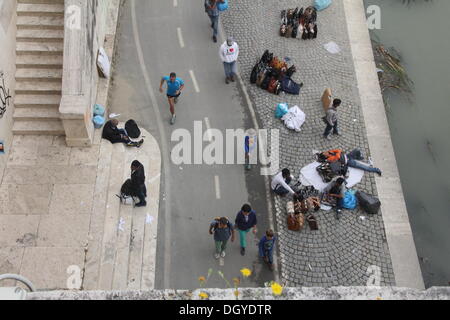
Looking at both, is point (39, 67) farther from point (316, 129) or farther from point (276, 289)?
point (276, 289)

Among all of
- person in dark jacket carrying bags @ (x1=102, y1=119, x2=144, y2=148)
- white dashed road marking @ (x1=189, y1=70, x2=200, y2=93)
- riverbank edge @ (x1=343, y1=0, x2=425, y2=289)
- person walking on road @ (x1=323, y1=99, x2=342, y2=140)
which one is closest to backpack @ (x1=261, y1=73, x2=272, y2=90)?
white dashed road marking @ (x1=189, y1=70, x2=200, y2=93)

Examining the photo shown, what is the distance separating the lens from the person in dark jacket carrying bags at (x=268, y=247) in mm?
11516

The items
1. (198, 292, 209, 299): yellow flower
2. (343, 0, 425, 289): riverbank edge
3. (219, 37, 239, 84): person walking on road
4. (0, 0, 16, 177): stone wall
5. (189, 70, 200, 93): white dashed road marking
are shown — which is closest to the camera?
(198, 292, 209, 299): yellow flower

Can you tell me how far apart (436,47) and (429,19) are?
149cm

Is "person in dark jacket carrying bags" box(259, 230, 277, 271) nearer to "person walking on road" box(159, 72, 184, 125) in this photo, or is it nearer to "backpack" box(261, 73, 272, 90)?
"person walking on road" box(159, 72, 184, 125)

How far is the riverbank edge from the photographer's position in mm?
12844

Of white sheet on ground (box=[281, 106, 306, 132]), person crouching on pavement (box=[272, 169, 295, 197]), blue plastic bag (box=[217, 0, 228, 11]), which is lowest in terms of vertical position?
person crouching on pavement (box=[272, 169, 295, 197])

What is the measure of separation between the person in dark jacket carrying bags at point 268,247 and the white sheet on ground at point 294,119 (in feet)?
12.3

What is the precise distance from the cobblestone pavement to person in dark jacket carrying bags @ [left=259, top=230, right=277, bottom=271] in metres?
0.41

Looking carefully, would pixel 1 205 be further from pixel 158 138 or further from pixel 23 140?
pixel 158 138

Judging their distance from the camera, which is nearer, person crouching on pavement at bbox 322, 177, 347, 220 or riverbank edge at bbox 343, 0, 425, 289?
riverbank edge at bbox 343, 0, 425, 289
